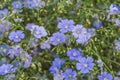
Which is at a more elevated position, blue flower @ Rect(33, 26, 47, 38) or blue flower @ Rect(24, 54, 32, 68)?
blue flower @ Rect(33, 26, 47, 38)

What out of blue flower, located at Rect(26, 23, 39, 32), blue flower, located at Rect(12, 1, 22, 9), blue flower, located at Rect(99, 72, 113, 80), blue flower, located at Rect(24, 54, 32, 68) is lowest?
blue flower, located at Rect(99, 72, 113, 80)

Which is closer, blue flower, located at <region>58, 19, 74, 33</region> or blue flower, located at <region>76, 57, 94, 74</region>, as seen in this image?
blue flower, located at <region>76, 57, 94, 74</region>

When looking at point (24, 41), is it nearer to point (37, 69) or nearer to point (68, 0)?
point (37, 69)

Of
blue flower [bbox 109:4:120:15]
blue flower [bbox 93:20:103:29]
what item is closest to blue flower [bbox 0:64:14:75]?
blue flower [bbox 93:20:103:29]

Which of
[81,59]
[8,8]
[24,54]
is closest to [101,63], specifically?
[81,59]

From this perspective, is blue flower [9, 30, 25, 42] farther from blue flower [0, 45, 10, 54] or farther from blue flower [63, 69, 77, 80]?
blue flower [63, 69, 77, 80]

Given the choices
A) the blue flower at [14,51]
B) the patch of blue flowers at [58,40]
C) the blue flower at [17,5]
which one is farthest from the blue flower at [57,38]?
the blue flower at [17,5]

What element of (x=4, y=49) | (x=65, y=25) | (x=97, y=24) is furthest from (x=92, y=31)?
(x=4, y=49)

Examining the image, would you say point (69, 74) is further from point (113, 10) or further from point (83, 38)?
point (113, 10)

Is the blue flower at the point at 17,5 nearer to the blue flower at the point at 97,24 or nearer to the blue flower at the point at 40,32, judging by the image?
the blue flower at the point at 40,32
